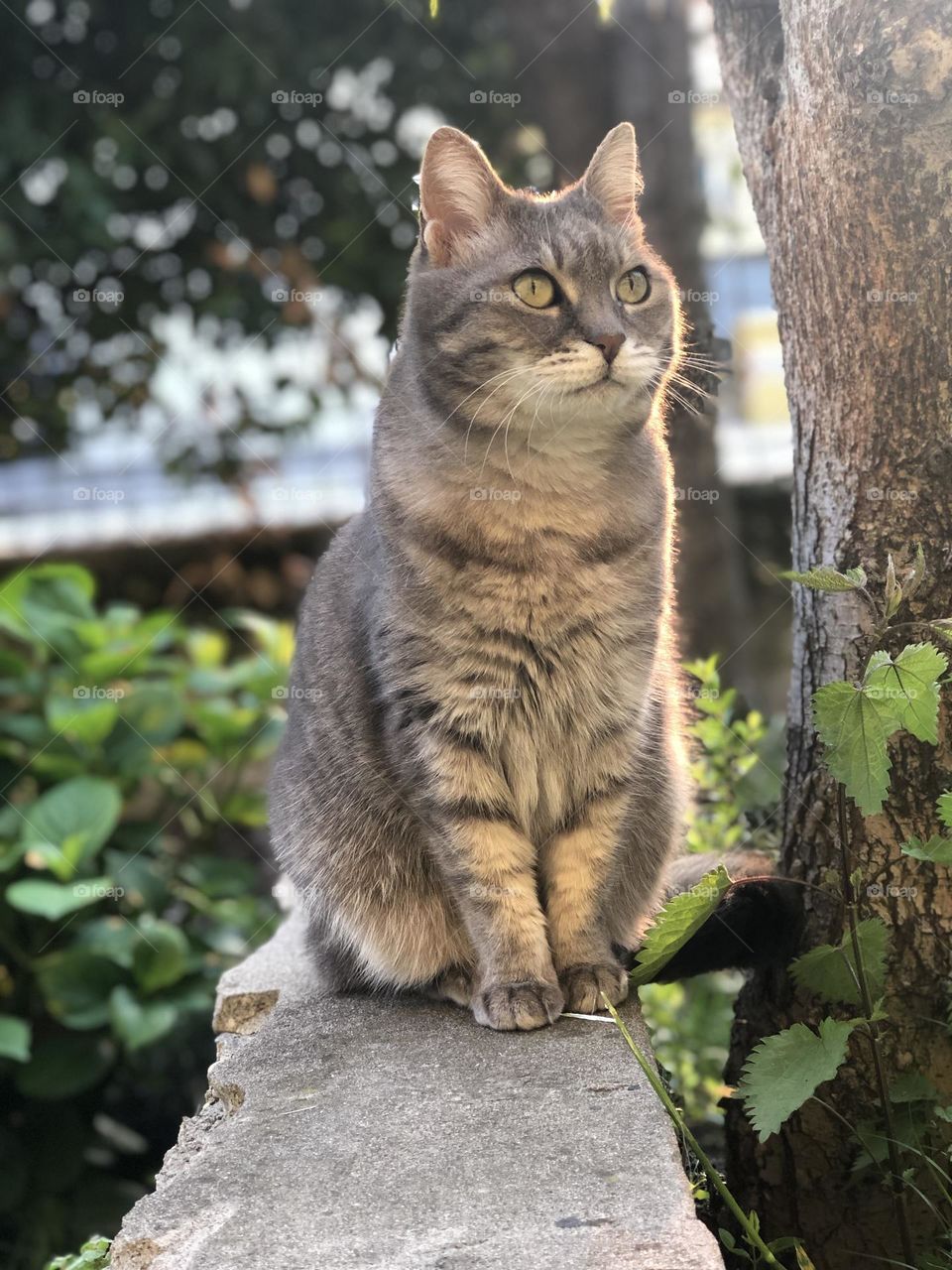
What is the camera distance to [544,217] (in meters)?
2.39

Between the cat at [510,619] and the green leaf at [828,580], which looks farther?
the cat at [510,619]

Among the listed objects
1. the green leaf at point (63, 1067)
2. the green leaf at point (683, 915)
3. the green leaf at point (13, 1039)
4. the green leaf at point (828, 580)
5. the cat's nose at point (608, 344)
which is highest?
the cat's nose at point (608, 344)

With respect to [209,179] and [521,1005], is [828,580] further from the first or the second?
[209,179]

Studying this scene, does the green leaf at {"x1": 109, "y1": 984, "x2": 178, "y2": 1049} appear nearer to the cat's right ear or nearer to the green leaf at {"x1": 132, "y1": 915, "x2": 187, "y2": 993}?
the green leaf at {"x1": 132, "y1": 915, "x2": 187, "y2": 993}

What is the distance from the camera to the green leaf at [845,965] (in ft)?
6.96

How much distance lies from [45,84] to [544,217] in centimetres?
328

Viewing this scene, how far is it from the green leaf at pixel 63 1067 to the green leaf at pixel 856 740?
253 cm

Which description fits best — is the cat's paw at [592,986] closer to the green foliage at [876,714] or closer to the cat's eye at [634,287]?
the green foliage at [876,714]

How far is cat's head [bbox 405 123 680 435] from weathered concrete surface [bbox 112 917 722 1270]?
1087mm

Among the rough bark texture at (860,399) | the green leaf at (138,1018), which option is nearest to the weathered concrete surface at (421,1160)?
the rough bark texture at (860,399)

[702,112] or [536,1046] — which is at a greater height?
[702,112]

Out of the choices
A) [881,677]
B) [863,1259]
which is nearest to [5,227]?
[881,677]

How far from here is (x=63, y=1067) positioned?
11.9 ft

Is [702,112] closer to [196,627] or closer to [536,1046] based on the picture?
[196,627]
